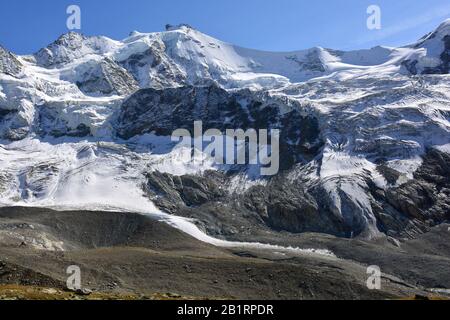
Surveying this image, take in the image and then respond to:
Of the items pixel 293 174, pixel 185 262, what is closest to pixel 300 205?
pixel 293 174

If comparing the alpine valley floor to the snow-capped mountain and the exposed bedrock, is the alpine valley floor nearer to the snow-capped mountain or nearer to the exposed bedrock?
the exposed bedrock

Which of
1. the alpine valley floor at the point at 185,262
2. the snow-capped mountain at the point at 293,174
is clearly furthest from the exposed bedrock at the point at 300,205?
the alpine valley floor at the point at 185,262

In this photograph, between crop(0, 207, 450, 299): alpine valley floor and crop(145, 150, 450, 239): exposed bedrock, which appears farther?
crop(145, 150, 450, 239): exposed bedrock

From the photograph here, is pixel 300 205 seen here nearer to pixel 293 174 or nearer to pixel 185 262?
pixel 293 174

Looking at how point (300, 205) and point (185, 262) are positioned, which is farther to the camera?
point (300, 205)

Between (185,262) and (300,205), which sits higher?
(300,205)

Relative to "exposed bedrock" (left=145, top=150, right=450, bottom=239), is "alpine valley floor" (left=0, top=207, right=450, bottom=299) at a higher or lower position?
lower

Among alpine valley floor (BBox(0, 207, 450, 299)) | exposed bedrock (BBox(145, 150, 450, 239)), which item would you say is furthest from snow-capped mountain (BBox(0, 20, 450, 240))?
alpine valley floor (BBox(0, 207, 450, 299))

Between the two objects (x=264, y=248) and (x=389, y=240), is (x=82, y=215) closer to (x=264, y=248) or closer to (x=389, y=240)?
(x=264, y=248)

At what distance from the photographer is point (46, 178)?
168500mm

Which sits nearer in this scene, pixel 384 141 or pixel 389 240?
pixel 389 240
